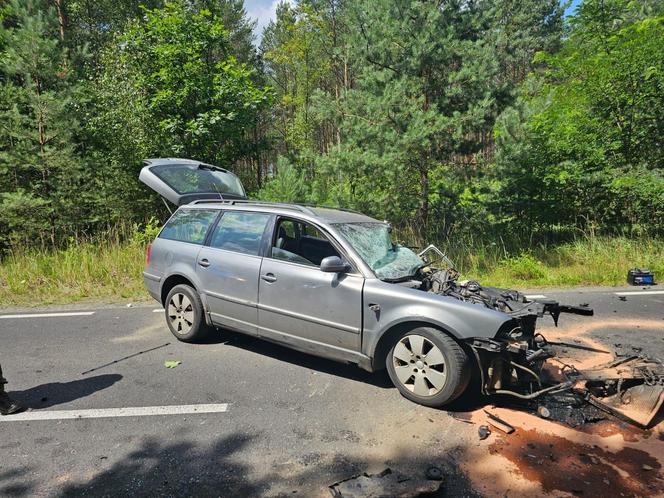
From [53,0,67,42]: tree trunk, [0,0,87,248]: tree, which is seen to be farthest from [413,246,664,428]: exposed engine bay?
[53,0,67,42]: tree trunk

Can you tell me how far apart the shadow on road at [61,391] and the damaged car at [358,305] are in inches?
47.3

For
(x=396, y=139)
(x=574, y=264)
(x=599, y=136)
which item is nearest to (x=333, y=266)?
(x=396, y=139)

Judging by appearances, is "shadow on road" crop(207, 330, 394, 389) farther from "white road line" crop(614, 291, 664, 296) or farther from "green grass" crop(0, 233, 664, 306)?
"white road line" crop(614, 291, 664, 296)

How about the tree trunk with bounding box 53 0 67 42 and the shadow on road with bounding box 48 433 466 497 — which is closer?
the shadow on road with bounding box 48 433 466 497

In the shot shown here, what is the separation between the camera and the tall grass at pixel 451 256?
8.38 metres

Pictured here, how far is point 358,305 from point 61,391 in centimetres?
301

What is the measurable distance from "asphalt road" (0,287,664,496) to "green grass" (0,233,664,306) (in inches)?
121

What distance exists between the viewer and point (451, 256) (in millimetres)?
10352

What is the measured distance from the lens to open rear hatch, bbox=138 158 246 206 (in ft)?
21.7

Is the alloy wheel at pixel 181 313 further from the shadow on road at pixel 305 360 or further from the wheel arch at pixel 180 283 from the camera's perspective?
the shadow on road at pixel 305 360

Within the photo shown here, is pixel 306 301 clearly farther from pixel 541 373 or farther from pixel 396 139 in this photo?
pixel 396 139

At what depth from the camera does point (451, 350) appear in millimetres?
3512

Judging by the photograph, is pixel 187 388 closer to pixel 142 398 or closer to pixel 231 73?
pixel 142 398

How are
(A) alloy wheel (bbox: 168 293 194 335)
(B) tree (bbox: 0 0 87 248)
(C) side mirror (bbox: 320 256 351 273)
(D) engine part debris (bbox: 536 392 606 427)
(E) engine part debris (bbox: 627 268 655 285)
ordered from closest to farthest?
(D) engine part debris (bbox: 536 392 606 427), (C) side mirror (bbox: 320 256 351 273), (A) alloy wheel (bbox: 168 293 194 335), (E) engine part debris (bbox: 627 268 655 285), (B) tree (bbox: 0 0 87 248)
